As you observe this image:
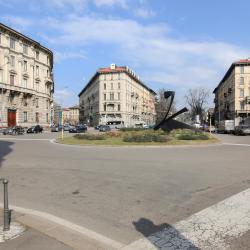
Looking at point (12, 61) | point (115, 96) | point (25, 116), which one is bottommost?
point (25, 116)

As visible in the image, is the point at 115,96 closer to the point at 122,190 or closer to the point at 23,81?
the point at 23,81

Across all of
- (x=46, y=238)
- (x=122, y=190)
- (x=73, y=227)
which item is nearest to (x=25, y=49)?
(x=122, y=190)

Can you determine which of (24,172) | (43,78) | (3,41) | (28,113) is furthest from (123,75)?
(24,172)

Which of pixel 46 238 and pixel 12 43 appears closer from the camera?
pixel 46 238

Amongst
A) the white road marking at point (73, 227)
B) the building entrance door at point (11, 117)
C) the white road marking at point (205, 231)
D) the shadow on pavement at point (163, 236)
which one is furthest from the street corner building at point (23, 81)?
the shadow on pavement at point (163, 236)

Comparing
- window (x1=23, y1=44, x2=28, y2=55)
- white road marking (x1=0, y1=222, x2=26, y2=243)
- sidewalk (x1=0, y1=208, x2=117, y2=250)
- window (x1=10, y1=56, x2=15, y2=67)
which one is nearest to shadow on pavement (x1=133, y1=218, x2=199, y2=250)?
sidewalk (x1=0, y1=208, x2=117, y2=250)

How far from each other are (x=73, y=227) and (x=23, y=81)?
69263 mm

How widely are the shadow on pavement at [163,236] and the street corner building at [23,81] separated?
60694mm

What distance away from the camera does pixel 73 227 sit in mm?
5922

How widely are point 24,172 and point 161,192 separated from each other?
5.34 metres

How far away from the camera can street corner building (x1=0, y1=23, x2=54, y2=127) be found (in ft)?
214

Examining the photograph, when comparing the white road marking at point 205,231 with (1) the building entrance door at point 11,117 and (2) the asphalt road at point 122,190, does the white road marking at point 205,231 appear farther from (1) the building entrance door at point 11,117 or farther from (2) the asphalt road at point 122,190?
(1) the building entrance door at point 11,117

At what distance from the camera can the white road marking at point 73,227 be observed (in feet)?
17.2

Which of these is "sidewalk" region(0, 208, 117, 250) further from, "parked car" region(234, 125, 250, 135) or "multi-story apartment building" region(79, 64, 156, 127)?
"multi-story apartment building" region(79, 64, 156, 127)
